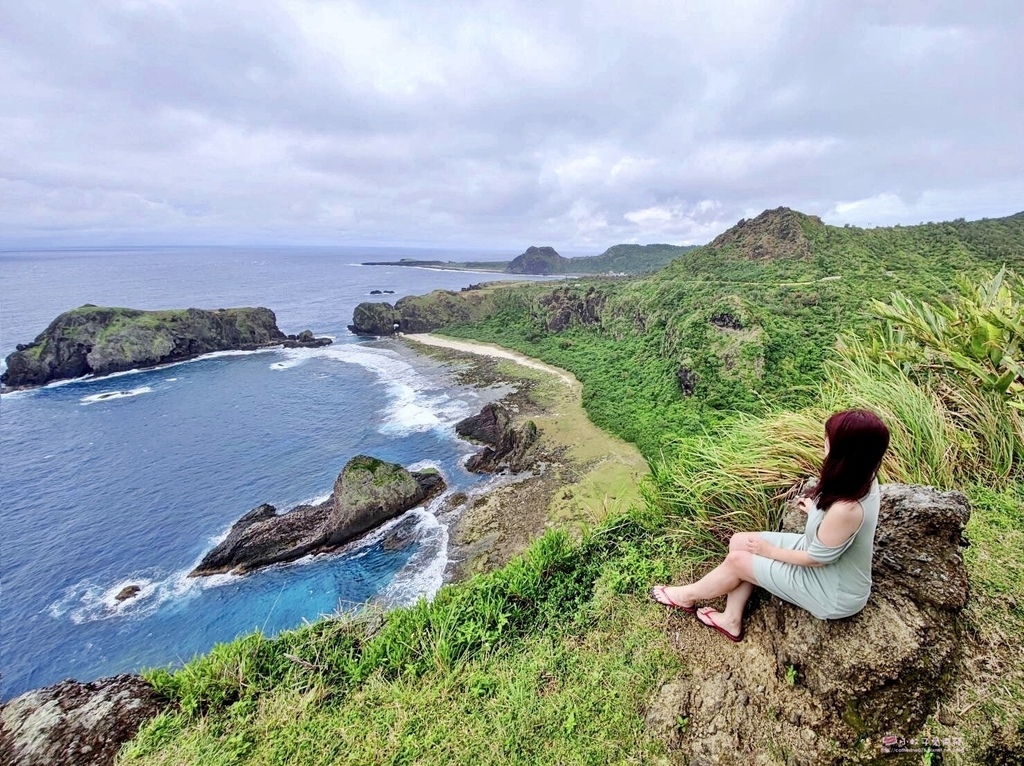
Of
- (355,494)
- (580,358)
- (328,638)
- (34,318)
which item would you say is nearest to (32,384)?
(34,318)

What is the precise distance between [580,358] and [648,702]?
44.6m

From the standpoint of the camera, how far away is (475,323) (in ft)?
223

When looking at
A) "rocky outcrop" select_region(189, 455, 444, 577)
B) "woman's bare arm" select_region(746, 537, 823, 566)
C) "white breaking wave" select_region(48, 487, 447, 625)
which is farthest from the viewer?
"rocky outcrop" select_region(189, 455, 444, 577)

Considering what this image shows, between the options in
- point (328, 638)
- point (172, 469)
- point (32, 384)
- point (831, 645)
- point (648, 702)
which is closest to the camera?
point (831, 645)

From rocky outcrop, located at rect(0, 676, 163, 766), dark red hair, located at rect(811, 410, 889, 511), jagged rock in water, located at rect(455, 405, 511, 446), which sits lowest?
jagged rock in water, located at rect(455, 405, 511, 446)

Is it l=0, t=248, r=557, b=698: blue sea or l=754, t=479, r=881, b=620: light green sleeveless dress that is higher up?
l=754, t=479, r=881, b=620: light green sleeveless dress

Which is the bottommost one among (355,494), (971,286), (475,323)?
(355,494)

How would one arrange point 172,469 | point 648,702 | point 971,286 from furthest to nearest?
1. point 172,469
2. point 971,286
3. point 648,702

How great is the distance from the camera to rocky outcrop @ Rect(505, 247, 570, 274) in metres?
164

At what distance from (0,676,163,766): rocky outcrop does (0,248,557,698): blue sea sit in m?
1.35

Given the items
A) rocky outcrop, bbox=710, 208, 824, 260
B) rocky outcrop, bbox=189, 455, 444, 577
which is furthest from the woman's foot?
rocky outcrop, bbox=710, 208, 824, 260

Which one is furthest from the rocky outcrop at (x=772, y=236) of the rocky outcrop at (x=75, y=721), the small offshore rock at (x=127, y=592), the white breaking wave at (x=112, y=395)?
the white breaking wave at (x=112, y=395)

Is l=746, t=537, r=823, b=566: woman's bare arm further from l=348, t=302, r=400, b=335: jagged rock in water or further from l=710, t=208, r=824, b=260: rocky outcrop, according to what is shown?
l=348, t=302, r=400, b=335: jagged rock in water

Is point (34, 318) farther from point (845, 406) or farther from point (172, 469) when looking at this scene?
point (845, 406)
